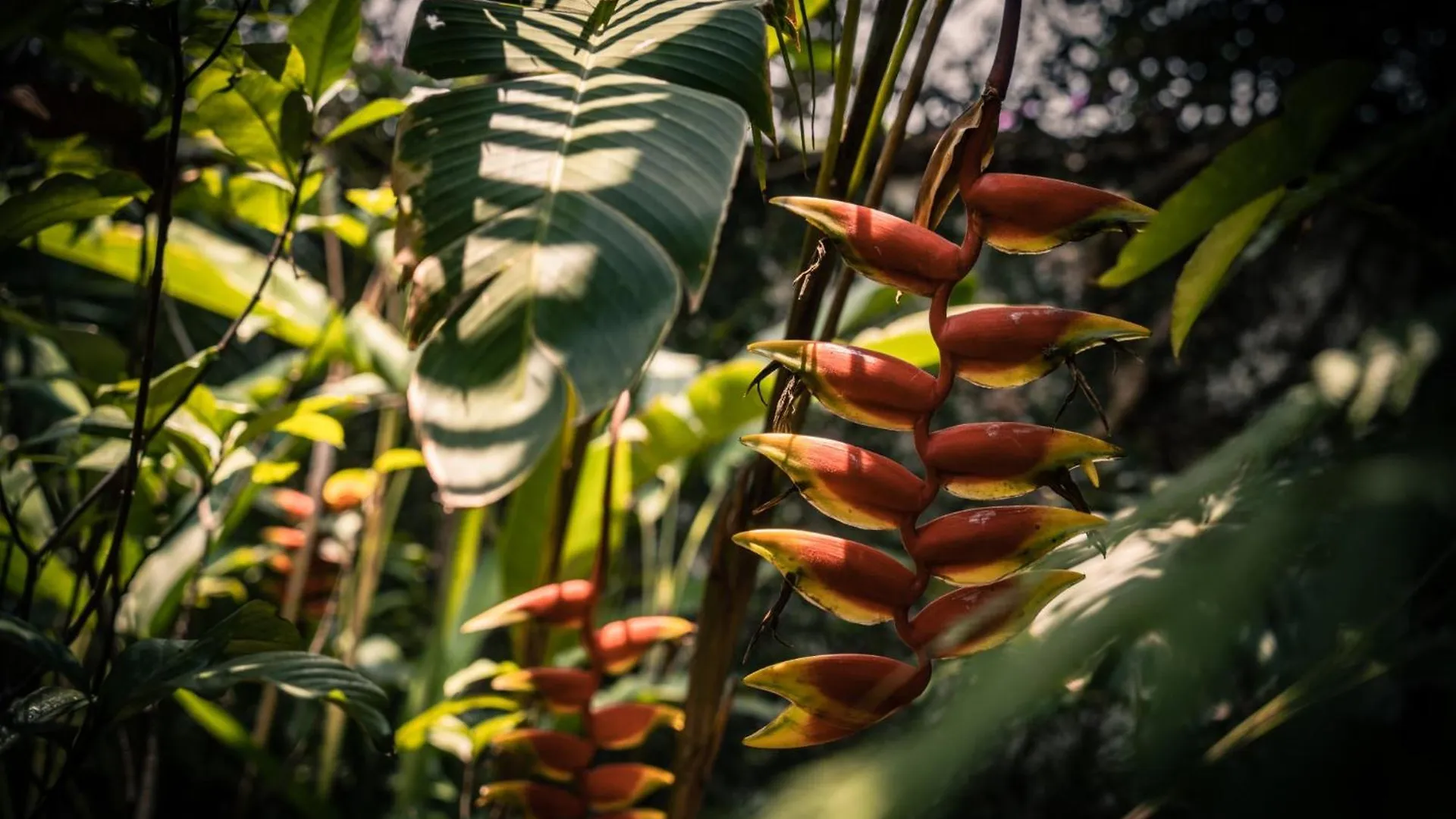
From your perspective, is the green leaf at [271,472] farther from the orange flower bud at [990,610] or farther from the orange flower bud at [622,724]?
the orange flower bud at [990,610]

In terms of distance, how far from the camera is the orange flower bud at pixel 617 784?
1.88 ft

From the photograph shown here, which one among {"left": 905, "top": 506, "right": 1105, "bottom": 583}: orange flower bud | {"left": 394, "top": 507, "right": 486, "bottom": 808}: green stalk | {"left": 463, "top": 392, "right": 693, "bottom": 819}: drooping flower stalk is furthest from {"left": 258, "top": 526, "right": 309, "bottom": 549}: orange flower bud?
{"left": 905, "top": 506, "right": 1105, "bottom": 583}: orange flower bud


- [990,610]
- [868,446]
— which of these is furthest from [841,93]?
[868,446]

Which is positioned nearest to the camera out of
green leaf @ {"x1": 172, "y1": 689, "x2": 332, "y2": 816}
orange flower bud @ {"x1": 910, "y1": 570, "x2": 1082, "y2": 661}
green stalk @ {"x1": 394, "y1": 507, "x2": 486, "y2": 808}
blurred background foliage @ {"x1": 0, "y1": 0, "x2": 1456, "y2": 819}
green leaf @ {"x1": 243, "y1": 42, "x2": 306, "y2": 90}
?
blurred background foliage @ {"x1": 0, "y1": 0, "x2": 1456, "y2": 819}

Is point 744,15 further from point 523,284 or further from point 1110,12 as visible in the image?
point 1110,12

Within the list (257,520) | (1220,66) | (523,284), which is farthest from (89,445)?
(1220,66)

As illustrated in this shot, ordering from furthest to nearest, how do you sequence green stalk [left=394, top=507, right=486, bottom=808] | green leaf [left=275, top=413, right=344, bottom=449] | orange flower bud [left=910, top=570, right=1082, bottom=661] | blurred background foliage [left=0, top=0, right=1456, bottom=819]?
green stalk [left=394, top=507, right=486, bottom=808] < green leaf [left=275, top=413, right=344, bottom=449] < orange flower bud [left=910, top=570, right=1082, bottom=661] < blurred background foliage [left=0, top=0, right=1456, bottom=819]

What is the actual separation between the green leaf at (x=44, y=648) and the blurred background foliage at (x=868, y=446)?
0.13ft

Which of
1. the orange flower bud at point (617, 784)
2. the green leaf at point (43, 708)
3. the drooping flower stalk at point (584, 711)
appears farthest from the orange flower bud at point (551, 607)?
the green leaf at point (43, 708)

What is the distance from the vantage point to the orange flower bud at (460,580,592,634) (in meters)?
0.56

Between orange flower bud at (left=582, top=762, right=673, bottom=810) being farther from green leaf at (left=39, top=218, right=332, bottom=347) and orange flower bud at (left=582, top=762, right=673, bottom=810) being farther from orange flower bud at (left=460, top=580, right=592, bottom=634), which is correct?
green leaf at (left=39, top=218, right=332, bottom=347)

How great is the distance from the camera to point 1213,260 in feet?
1.58

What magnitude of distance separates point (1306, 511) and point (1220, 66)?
59.4 inches

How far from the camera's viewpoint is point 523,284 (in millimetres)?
270
